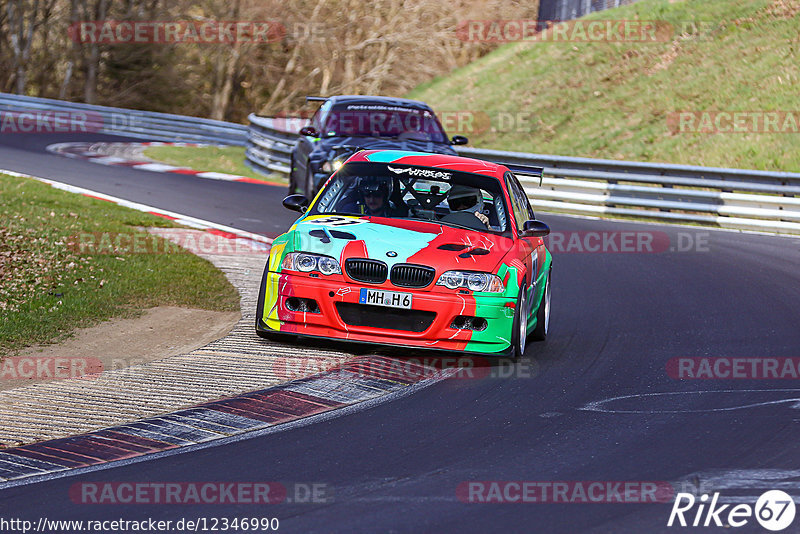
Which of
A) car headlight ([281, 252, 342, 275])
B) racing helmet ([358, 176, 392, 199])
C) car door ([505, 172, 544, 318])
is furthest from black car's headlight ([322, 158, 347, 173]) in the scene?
car headlight ([281, 252, 342, 275])

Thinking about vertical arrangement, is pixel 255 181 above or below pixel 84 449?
above

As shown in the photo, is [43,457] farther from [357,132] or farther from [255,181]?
[255,181]

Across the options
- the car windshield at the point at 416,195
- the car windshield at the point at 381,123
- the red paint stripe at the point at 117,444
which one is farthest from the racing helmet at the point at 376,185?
the car windshield at the point at 381,123

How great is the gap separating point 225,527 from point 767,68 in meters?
25.9

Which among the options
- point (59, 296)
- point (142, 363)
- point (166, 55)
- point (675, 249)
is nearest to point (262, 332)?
point (142, 363)

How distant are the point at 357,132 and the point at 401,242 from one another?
790cm

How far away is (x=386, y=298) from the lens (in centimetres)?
851

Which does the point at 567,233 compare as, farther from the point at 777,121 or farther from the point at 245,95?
the point at 245,95

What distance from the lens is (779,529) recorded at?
5160mm

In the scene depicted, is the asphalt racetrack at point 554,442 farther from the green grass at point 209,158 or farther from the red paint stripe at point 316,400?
the green grass at point 209,158

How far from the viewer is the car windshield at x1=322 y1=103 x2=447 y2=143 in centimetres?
1645

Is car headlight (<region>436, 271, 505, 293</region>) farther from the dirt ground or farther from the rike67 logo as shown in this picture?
the rike67 logo

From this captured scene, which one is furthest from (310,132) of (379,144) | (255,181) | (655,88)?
(655,88)

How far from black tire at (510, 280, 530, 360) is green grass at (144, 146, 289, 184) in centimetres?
1429
